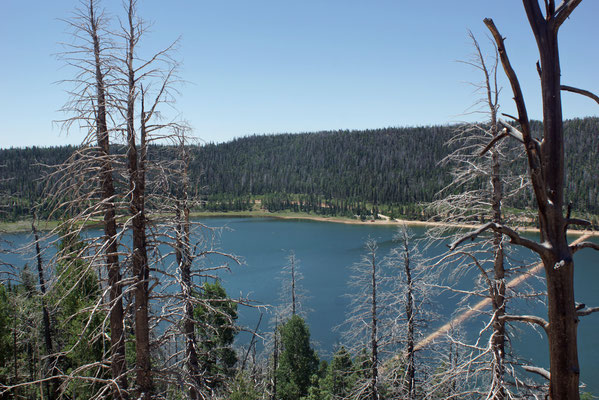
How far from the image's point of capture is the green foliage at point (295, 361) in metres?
22.3

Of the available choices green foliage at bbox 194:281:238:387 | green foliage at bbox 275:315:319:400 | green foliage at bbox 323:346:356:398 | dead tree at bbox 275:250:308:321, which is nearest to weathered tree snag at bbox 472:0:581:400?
green foliage at bbox 194:281:238:387

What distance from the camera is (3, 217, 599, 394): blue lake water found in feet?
89.9

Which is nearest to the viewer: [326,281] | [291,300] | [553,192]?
[553,192]

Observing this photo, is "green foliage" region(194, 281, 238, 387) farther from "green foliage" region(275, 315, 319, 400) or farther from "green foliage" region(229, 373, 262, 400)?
"green foliage" region(275, 315, 319, 400)

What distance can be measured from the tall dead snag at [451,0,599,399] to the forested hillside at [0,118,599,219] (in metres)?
100.0

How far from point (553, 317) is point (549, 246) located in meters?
0.37

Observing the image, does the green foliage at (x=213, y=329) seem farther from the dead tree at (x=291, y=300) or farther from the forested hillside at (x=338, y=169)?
the forested hillside at (x=338, y=169)

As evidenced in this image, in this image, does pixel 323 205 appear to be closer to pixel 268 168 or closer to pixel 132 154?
pixel 268 168

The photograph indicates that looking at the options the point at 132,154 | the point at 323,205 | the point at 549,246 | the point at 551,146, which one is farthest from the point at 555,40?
the point at 323,205

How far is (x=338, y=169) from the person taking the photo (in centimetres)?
16150

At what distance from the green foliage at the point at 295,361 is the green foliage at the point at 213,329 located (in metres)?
3.03

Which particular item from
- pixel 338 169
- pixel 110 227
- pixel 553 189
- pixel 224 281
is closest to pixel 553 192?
pixel 553 189

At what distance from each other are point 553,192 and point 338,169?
161 m

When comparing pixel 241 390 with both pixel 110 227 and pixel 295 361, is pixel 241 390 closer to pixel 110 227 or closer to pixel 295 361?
pixel 110 227
